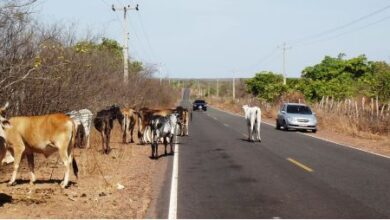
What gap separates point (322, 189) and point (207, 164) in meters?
5.24

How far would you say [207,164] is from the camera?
16.6m

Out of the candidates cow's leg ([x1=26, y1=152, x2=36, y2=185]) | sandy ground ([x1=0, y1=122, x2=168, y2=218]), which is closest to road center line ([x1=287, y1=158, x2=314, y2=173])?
sandy ground ([x1=0, y1=122, x2=168, y2=218])

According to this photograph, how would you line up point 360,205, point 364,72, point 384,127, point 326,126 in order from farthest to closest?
Result: point 364,72, point 326,126, point 384,127, point 360,205

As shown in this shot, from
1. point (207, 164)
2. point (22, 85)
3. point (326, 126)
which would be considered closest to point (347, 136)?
point (326, 126)

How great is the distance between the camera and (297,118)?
3416 cm

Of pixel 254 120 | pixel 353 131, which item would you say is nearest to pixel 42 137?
pixel 254 120

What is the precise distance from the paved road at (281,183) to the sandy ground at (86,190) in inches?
34.4

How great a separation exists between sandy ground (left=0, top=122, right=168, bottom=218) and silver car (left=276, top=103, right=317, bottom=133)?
1827 cm

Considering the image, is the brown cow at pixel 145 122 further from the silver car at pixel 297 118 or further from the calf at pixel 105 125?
the silver car at pixel 297 118

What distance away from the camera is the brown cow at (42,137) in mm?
11359

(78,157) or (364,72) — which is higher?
(364,72)

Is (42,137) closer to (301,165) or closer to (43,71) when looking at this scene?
(43,71)

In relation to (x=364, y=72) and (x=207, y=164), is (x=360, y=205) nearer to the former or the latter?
(x=207, y=164)

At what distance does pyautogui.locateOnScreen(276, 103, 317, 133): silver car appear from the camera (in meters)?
34.1
